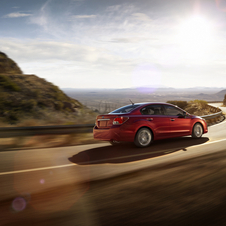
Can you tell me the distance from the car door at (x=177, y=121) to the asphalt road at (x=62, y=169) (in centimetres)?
41

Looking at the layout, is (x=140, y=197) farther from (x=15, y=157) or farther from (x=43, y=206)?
(x=15, y=157)

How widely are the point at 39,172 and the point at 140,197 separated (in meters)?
2.26

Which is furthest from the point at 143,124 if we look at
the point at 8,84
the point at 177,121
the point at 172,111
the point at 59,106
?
the point at 8,84

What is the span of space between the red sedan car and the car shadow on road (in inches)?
11.3

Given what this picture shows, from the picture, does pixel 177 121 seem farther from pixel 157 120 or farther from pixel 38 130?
pixel 38 130

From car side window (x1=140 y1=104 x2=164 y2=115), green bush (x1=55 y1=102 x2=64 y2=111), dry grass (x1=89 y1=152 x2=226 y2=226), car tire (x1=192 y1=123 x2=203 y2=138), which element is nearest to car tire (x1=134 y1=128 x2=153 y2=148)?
car side window (x1=140 y1=104 x2=164 y2=115)

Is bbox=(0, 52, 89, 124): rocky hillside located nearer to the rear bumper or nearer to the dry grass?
the rear bumper

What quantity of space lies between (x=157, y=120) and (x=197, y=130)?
6.93 feet

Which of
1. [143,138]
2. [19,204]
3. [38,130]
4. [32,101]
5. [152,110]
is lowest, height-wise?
[19,204]

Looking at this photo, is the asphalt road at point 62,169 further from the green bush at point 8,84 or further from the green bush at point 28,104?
the green bush at point 8,84

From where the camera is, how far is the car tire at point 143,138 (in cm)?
721

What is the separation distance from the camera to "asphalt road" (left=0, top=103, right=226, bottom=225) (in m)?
3.08

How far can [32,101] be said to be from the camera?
1370cm

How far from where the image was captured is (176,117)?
834cm
